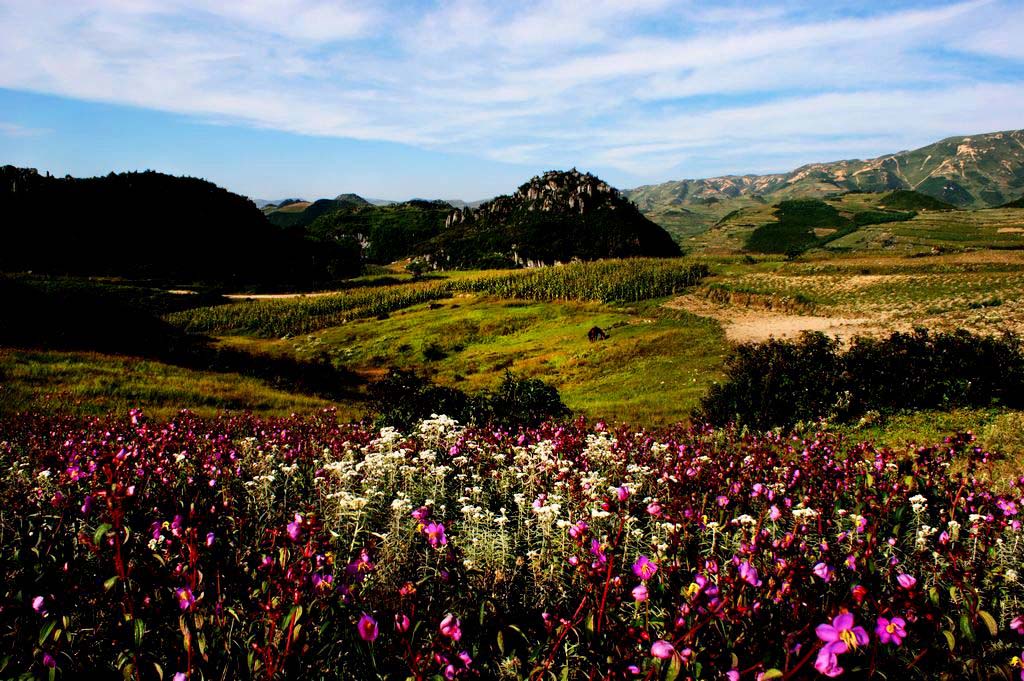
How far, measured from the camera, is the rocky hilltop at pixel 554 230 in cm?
13888

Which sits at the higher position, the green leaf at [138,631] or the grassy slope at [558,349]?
the green leaf at [138,631]


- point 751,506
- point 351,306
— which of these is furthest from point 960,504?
point 351,306

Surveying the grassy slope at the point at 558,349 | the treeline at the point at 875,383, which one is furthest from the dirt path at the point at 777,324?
the treeline at the point at 875,383

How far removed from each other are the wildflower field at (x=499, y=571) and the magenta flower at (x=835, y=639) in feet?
0.03

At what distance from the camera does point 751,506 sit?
5.34m

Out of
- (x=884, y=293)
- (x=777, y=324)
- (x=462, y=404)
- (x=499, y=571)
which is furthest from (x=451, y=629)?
(x=884, y=293)

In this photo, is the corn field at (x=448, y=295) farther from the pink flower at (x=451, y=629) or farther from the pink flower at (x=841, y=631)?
the pink flower at (x=841, y=631)

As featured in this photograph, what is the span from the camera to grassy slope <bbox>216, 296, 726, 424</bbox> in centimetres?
2253


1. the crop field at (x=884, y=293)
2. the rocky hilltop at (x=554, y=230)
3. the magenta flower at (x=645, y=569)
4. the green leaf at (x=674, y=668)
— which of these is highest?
the rocky hilltop at (x=554, y=230)

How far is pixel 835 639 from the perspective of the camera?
193cm

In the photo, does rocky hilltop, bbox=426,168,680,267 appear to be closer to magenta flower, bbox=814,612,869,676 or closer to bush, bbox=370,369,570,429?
bush, bbox=370,369,570,429

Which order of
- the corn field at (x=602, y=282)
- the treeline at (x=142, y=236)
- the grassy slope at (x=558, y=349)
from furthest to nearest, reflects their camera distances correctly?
the treeline at (x=142, y=236), the corn field at (x=602, y=282), the grassy slope at (x=558, y=349)

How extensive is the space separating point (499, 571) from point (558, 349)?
3341 centimetres

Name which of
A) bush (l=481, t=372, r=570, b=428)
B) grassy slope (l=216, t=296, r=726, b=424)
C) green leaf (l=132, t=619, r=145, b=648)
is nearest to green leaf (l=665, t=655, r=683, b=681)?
green leaf (l=132, t=619, r=145, b=648)
